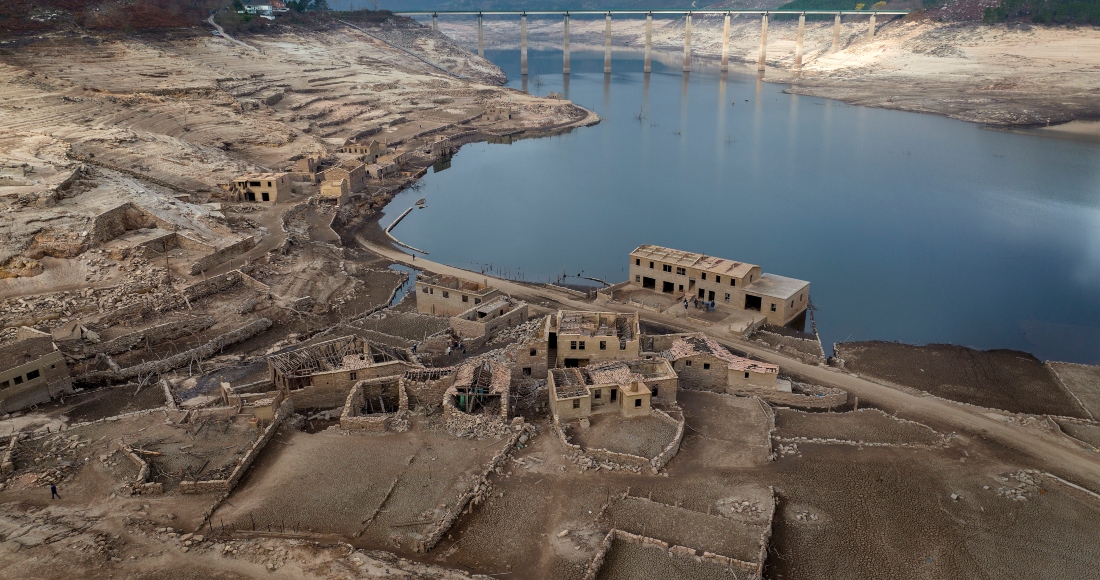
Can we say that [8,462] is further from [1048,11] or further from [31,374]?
[1048,11]

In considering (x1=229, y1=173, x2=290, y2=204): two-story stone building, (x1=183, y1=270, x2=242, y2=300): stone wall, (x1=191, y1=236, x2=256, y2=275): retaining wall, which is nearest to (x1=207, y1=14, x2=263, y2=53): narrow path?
(x1=229, y1=173, x2=290, y2=204): two-story stone building

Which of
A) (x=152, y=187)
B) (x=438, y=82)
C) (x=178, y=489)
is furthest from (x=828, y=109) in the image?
(x=178, y=489)

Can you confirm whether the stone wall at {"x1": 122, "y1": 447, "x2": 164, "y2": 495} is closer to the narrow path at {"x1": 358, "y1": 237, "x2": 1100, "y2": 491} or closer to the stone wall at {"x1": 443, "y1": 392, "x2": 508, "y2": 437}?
the stone wall at {"x1": 443, "y1": 392, "x2": 508, "y2": 437}

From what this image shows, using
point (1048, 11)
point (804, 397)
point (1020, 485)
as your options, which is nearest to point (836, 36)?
point (1048, 11)

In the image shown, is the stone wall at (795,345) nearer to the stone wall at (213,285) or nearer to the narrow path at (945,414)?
the narrow path at (945,414)

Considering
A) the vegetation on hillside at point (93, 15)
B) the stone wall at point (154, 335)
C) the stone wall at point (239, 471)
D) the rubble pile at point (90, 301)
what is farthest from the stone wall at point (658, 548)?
the vegetation on hillside at point (93, 15)
